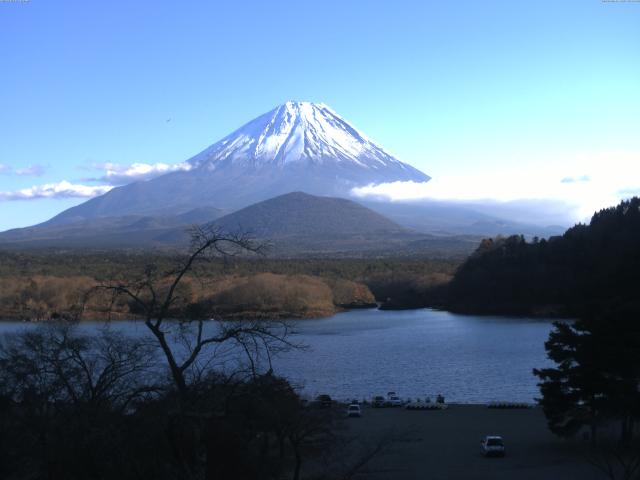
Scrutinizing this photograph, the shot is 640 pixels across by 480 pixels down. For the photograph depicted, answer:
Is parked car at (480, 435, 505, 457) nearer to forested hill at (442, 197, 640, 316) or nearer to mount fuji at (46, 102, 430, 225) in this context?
forested hill at (442, 197, 640, 316)

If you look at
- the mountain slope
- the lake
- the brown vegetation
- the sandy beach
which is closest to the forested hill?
the lake

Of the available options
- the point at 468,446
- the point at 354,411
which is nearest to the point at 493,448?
the point at 468,446

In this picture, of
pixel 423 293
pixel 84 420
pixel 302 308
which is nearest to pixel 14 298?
pixel 302 308

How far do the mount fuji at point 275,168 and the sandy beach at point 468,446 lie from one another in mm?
150050

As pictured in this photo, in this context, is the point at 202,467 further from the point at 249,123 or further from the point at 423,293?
the point at 249,123

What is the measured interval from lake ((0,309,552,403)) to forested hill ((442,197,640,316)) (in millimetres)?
4368

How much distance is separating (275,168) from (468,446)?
164 metres

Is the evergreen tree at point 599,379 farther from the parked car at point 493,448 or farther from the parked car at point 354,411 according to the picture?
the parked car at point 354,411

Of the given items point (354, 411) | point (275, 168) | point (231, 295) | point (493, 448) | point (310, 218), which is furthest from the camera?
point (275, 168)

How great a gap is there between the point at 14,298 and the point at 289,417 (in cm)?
4364

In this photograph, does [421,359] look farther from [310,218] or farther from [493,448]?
[310,218]

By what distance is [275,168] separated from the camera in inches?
6973

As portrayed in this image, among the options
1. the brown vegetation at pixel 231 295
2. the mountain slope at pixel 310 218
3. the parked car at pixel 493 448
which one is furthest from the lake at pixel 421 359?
the mountain slope at pixel 310 218

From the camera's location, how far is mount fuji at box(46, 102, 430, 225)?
6786 inches
